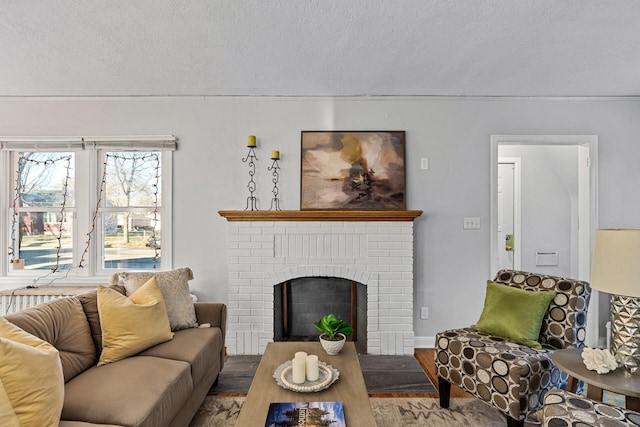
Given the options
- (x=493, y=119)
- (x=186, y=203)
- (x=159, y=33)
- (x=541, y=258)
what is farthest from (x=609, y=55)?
(x=186, y=203)

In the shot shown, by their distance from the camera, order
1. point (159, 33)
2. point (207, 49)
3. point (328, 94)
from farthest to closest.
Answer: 1. point (328, 94)
2. point (207, 49)
3. point (159, 33)

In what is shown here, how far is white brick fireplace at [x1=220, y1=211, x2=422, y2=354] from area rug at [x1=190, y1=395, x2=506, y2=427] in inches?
34.1

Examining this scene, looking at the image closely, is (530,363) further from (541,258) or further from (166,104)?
(166,104)

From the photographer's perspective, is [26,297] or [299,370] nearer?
[299,370]

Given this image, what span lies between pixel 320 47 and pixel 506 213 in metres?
3.32

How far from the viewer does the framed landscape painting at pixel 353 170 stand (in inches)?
130

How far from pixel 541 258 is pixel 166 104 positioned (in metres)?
4.58

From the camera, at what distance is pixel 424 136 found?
11.0 feet

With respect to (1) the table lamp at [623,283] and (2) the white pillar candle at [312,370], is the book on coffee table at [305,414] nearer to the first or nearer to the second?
(2) the white pillar candle at [312,370]

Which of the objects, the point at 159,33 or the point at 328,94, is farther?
the point at 328,94

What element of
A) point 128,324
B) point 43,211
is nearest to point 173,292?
point 128,324

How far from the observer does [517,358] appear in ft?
6.17

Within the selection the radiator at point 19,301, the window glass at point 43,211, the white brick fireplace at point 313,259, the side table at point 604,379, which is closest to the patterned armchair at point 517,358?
the side table at point 604,379

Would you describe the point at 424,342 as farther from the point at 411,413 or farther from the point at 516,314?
the point at 516,314
